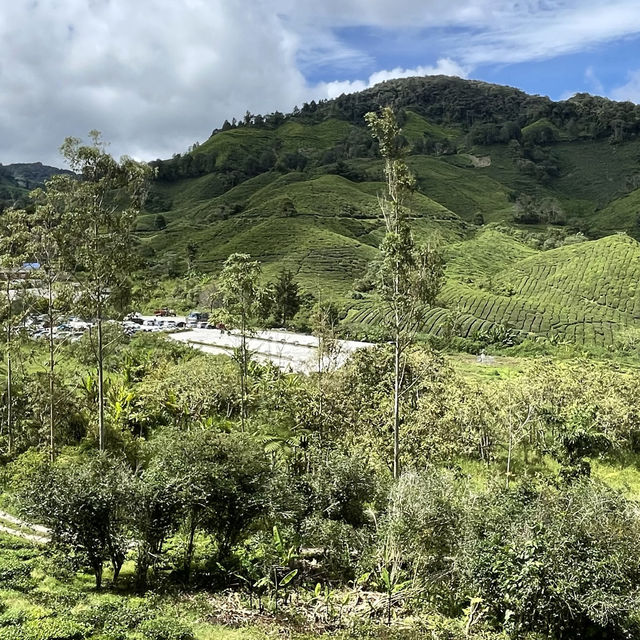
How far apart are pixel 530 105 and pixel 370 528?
697 ft

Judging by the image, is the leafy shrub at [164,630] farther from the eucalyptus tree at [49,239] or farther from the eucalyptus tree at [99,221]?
the eucalyptus tree at [49,239]

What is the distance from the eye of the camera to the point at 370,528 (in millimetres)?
13062

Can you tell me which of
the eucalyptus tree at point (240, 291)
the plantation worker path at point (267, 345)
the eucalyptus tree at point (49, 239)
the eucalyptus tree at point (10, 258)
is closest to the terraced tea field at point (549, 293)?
the plantation worker path at point (267, 345)

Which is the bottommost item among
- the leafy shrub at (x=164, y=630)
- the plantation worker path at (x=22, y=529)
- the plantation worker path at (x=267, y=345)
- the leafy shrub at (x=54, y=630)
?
the plantation worker path at (x=22, y=529)

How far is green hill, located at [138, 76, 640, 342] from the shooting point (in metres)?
66.6

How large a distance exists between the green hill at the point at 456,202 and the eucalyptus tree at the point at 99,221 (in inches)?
756

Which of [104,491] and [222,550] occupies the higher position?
[104,491]

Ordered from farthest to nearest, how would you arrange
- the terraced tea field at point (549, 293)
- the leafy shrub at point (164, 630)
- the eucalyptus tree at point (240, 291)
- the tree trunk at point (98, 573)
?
1. the terraced tea field at point (549, 293)
2. the eucalyptus tree at point (240, 291)
3. the tree trunk at point (98, 573)
4. the leafy shrub at point (164, 630)

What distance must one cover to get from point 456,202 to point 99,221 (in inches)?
4263

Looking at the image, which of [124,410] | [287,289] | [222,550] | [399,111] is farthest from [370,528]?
[399,111]

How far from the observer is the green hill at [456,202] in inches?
2623

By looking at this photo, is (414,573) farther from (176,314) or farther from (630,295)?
(630,295)

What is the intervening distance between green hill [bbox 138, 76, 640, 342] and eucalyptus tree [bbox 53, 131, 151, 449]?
63.0ft

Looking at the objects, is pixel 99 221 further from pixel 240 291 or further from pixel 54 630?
pixel 54 630
